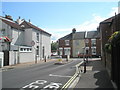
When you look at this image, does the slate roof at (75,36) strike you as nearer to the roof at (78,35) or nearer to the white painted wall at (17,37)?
the roof at (78,35)

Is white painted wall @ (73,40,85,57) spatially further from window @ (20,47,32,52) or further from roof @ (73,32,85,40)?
window @ (20,47,32,52)

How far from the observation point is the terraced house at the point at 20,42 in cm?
2330

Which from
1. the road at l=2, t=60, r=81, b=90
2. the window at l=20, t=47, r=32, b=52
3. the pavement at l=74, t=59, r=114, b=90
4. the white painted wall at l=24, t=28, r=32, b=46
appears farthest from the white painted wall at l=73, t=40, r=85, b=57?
the pavement at l=74, t=59, r=114, b=90

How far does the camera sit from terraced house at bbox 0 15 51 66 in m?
23.3

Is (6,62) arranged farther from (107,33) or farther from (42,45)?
(107,33)

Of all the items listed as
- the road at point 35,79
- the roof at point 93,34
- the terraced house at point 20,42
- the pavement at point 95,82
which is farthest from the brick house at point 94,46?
the pavement at point 95,82

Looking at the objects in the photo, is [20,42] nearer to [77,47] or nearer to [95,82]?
[95,82]

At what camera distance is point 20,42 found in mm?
30125

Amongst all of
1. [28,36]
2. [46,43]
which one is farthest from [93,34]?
[28,36]

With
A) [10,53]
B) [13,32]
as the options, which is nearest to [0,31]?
[13,32]

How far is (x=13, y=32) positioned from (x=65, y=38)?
30268 mm

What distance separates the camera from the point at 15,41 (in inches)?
1110

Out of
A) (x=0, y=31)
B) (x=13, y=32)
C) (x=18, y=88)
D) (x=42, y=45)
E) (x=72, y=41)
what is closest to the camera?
(x=18, y=88)

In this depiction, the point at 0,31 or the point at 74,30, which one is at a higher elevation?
the point at 74,30
